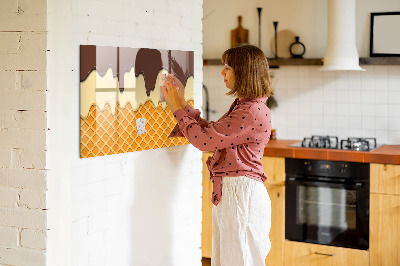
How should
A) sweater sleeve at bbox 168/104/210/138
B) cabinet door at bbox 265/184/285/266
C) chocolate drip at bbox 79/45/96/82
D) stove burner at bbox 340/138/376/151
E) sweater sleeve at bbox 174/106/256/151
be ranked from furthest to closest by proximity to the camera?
cabinet door at bbox 265/184/285/266 → stove burner at bbox 340/138/376/151 → sweater sleeve at bbox 168/104/210/138 → sweater sleeve at bbox 174/106/256/151 → chocolate drip at bbox 79/45/96/82

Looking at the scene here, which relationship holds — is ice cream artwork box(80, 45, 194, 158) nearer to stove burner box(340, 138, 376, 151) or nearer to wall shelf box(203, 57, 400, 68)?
stove burner box(340, 138, 376, 151)

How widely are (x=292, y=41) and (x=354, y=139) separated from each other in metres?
0.98

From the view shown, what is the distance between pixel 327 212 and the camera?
443 cm

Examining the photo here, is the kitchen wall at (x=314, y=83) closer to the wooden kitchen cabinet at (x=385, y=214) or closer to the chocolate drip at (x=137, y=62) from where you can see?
the wooden kitchen cabinet at (x=385, y=214)

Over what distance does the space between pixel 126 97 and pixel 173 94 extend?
28 centimetres

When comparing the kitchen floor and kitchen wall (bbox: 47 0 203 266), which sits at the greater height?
kitchen wall (bbox: 47 0 203 266)

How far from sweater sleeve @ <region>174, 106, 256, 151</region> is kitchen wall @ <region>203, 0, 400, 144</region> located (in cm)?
231

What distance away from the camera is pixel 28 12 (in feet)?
7.83

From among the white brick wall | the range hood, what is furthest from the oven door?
the white brick wall

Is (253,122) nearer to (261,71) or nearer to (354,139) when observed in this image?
(261,71)

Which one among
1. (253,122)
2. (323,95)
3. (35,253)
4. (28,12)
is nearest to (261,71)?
(253,122)

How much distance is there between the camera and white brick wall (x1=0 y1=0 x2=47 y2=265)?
2.38 m

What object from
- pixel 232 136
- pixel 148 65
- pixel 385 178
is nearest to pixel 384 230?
pixel 385 178

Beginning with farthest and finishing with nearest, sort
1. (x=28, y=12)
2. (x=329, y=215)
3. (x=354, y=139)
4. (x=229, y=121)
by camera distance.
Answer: (x=354, y=139), (x=329, y=215), (x=229, y=121), (x=28, y=12)
